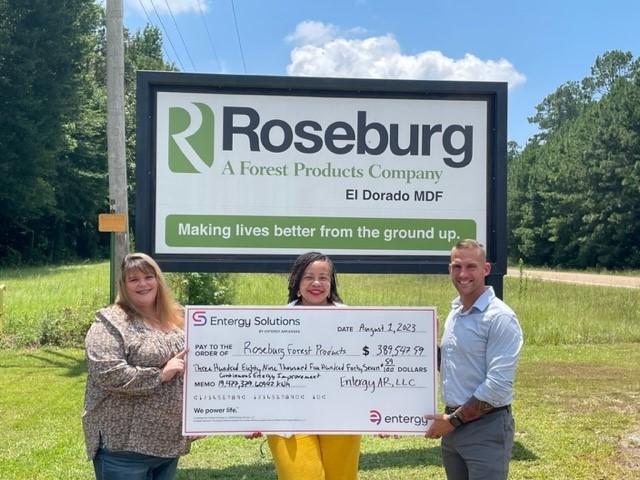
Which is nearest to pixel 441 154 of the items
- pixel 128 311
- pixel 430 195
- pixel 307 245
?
pixel 430 195

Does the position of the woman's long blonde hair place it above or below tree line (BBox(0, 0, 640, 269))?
below

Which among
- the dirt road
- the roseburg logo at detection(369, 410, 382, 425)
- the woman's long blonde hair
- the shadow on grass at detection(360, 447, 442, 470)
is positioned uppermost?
the woman's long blonde hair

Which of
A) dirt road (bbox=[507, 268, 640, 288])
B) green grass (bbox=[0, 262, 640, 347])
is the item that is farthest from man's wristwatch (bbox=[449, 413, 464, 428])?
dirt road (bbox=[507, 268, 640, 288])

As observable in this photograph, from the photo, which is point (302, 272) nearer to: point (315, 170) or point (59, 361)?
point (315, 170)

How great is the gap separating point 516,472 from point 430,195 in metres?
2.12

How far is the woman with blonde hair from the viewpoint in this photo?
279 cm

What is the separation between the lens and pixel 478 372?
2.94 m

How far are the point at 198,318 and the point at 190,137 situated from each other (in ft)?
6.20

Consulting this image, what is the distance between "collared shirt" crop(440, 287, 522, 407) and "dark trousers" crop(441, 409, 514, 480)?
0.11 metres

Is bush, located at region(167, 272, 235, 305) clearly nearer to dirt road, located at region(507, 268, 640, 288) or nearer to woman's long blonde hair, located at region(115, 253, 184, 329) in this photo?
woman's long blonde hair, located at region(115, 253, 184, 329)

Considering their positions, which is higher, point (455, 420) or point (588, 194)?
point (588, 194)

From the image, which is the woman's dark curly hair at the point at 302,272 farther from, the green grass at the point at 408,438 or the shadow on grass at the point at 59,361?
the shadow on grass at the point at 59,361

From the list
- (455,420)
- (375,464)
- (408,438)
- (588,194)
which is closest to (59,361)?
(408,438)

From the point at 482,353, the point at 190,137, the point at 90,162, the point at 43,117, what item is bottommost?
the point at 482,353
